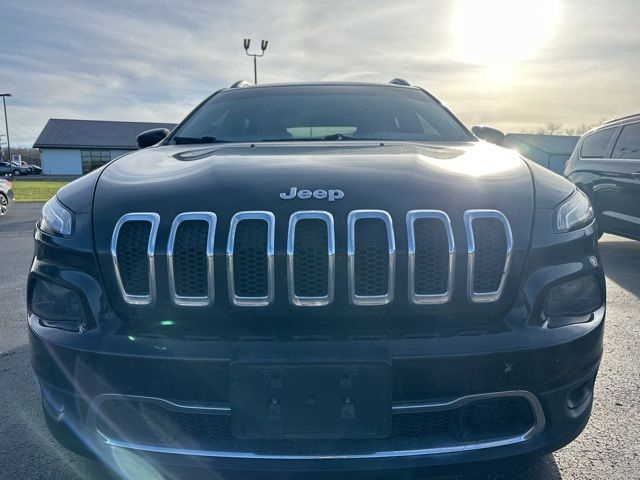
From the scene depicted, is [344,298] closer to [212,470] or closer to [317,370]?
[317,370]

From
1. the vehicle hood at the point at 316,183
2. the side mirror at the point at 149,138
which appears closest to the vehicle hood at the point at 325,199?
the vehicle hood at the point at 316,183

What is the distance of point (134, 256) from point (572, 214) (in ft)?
4.94

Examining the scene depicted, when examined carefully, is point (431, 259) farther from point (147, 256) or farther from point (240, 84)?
point (240, 84)

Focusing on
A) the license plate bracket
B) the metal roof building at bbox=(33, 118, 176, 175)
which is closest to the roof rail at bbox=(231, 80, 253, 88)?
the license plate bracket

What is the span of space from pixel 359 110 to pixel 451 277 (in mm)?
1807

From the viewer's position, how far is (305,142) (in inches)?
98.0

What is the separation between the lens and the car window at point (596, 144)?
654cm

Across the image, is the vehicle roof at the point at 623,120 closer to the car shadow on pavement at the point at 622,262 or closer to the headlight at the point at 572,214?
the car shadow on pavement at the point at 622,262

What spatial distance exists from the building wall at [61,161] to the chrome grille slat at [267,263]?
2241 inches

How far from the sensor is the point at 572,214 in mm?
1741

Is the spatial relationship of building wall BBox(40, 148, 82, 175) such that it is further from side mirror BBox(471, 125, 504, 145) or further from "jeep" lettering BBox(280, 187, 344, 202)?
"jeep" lettering BBox(280, 187, 344, 202)

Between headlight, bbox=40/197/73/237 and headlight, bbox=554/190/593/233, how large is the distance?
1665 mm

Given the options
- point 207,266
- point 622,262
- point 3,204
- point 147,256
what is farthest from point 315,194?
point 3,204

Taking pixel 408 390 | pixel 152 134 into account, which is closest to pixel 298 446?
pixel 408 390
